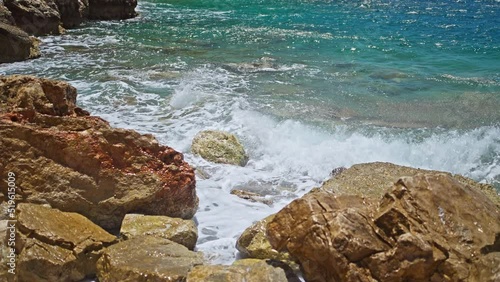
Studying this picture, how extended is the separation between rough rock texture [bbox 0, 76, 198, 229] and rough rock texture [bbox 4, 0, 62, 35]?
1367 centimetres

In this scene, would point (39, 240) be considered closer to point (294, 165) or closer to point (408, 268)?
point (408, 268)

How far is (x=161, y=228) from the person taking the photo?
566 centimetres

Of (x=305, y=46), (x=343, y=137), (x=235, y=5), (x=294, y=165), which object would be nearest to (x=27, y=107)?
(x=294, y=165)

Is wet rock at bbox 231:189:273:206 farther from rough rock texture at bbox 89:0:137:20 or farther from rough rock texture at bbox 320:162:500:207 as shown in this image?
rough rock texture at bbox 89:0:137:20

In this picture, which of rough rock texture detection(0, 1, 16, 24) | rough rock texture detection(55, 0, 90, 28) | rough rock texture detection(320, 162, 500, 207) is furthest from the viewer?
rough rock texture detection(55, 0, 90, 28)

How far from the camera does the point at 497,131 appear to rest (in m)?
11.0

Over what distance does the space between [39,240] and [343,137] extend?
22.9 ft

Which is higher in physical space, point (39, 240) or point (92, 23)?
point (39, 240)

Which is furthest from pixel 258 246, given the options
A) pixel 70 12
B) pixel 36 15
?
pixel 70 12

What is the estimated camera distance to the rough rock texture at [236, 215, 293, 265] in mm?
5336

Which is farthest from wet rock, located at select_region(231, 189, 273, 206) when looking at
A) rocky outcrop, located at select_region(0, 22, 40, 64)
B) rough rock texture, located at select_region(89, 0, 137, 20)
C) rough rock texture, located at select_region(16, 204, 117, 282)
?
rough rock texture, located at select_region(89, 0, 137, 20)

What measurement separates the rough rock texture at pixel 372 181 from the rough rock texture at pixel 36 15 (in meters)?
16.0

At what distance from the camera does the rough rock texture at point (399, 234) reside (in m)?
4.35

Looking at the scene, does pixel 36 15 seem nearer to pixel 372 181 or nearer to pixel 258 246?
pixel 372 181
